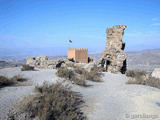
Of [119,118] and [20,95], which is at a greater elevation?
[20,95]

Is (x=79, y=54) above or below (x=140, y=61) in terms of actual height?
above

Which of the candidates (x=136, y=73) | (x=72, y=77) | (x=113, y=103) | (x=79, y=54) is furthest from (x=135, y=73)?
(x=79, y=54)

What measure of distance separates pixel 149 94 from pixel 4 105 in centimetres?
706

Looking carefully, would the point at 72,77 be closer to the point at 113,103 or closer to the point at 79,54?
the point at 113,103

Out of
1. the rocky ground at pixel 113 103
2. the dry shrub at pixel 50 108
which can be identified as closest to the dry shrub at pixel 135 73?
the rocky ground at pixel 113 103

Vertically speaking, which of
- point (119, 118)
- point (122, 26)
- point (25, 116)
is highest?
point (122, 26)

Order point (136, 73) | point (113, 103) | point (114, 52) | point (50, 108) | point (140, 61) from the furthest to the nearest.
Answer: point (140, 61) → point (114, 52) → point (136, 73) → point (113, 103) → point (50, 108)

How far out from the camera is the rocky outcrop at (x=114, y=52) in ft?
51.0

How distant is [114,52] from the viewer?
1596 centimetres

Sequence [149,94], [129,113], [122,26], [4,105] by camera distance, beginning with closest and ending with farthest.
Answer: [4,105]
[129,113]
[149,94]
[122,26]

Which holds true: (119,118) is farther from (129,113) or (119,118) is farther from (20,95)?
(20,95)

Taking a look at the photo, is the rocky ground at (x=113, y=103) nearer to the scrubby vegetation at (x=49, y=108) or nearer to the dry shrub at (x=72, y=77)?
the scrubby vegetation at (x=49, y=108)

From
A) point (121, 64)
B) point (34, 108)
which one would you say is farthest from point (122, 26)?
point (34, 108)

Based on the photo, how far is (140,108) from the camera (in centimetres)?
648
